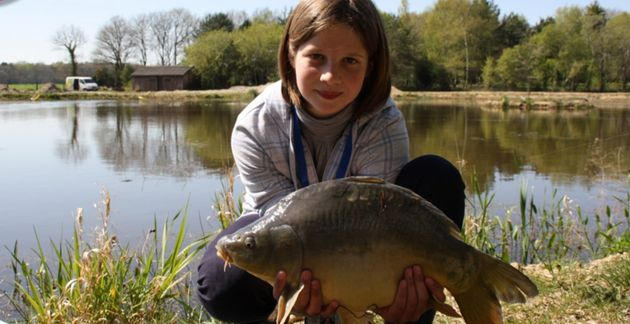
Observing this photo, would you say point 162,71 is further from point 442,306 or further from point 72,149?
point 442,306

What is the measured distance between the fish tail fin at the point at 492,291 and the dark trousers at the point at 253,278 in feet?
1.15

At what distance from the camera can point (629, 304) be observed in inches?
99.0

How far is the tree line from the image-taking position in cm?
3928

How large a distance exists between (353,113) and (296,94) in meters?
0.20

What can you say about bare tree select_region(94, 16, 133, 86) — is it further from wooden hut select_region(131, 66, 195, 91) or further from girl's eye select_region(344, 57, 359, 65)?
girl's eye select_region(344, 57, 359, 65)

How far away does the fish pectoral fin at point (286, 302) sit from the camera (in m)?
1.49

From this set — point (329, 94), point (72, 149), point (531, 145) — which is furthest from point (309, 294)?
point (531, 145)

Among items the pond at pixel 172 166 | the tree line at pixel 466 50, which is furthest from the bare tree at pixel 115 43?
the pond at pixel 172 166

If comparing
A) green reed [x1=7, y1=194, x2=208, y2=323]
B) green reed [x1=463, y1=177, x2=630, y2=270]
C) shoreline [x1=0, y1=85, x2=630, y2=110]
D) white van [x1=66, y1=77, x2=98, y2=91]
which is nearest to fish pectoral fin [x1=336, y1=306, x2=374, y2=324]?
green reed [x1=7, y1=194, x2=208, y2=323]

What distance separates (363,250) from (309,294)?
0.17 meters

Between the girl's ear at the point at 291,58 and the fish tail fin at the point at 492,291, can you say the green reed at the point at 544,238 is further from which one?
the girl's ear at the point at 291,58

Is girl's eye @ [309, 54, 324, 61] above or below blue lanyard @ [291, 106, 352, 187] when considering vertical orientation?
above

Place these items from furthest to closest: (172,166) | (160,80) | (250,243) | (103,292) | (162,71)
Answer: (162,71), (160,80), (172,166), (103,292), (250,243)

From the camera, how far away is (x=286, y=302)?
152 centimetres
